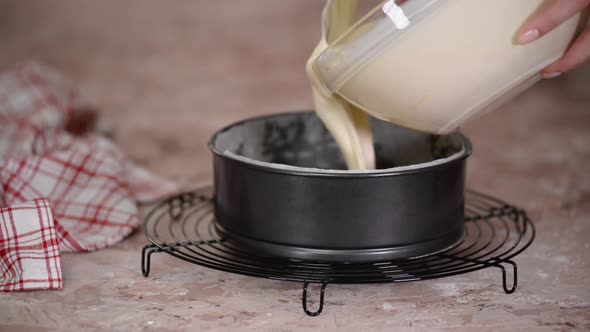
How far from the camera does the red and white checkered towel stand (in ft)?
5.29

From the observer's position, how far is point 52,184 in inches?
80.2

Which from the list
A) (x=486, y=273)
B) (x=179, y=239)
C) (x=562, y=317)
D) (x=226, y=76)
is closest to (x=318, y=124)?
(x=179, y=239)

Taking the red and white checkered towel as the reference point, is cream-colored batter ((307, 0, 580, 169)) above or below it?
above

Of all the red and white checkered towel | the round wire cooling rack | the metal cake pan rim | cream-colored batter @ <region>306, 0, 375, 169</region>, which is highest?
cream-colored batter @ <region>306, 0, 375, 169</region>

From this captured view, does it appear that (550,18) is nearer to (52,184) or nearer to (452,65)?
(452,65)

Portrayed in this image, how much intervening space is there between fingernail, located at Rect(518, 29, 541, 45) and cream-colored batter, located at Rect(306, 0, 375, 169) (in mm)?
385

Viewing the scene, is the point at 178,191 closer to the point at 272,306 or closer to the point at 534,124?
the point at 272,306

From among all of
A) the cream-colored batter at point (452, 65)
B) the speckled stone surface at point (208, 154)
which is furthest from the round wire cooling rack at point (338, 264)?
the cream-colored batter at point (452, 65)

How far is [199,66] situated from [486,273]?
8.51ft

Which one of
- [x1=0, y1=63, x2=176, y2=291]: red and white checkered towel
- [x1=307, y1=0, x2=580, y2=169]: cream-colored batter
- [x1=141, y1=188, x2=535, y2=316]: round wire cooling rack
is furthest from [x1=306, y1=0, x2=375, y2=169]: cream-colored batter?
[x1=0, y1=63, x2=176, y2=291]: red and white checkered towel

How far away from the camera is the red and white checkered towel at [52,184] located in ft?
5.29

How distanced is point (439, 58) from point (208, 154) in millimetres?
1573

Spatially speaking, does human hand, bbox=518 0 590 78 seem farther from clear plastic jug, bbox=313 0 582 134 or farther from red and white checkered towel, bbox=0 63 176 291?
red and white checkered towel, bbox=0 63 176 291

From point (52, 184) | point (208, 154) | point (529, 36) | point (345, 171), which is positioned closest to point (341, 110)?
point (345, 171)
